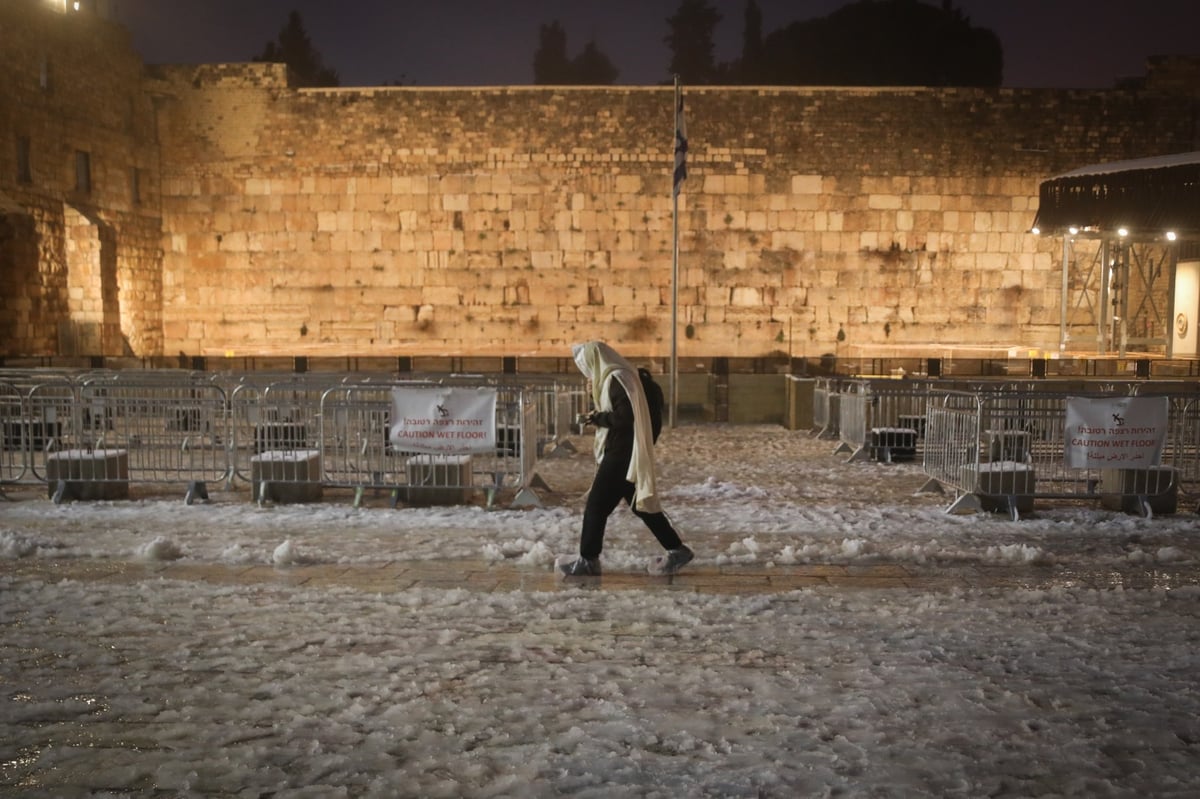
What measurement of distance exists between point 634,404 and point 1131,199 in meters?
18.5

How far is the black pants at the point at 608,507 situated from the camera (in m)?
6.93

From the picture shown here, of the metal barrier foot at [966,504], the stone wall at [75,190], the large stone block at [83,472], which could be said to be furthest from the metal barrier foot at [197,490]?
the stone wall at [75,190]

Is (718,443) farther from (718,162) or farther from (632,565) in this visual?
(718,162)

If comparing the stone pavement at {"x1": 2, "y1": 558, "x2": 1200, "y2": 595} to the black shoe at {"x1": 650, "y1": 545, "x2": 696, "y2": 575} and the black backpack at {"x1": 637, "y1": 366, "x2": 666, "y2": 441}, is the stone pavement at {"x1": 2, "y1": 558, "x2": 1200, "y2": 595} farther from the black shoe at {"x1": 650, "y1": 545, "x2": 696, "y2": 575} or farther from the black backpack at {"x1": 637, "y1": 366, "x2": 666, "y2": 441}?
the black backpack at {"x1": 637, "y1": 366, "x2": 666, "y2": 441}

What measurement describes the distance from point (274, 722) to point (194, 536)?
177 inches

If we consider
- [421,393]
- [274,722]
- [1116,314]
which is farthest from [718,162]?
[274,722]

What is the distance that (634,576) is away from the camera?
282 inches

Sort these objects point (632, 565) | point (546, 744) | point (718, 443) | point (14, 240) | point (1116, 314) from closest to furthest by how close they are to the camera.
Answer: point (546, 744), point (632, 565), point (718, 443), point (14, 240), point (1116, 314)

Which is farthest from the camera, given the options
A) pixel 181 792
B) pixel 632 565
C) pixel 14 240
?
pixel 14 240

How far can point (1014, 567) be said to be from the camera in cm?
746

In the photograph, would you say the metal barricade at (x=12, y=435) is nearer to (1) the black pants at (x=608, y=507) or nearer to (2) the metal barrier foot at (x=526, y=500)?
(2) the metal barrier foot at (x=526, y=500)

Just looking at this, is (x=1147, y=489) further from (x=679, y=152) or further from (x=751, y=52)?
(x=751, y=52)

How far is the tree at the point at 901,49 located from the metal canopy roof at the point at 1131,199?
29821mm

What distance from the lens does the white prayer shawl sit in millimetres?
6766
